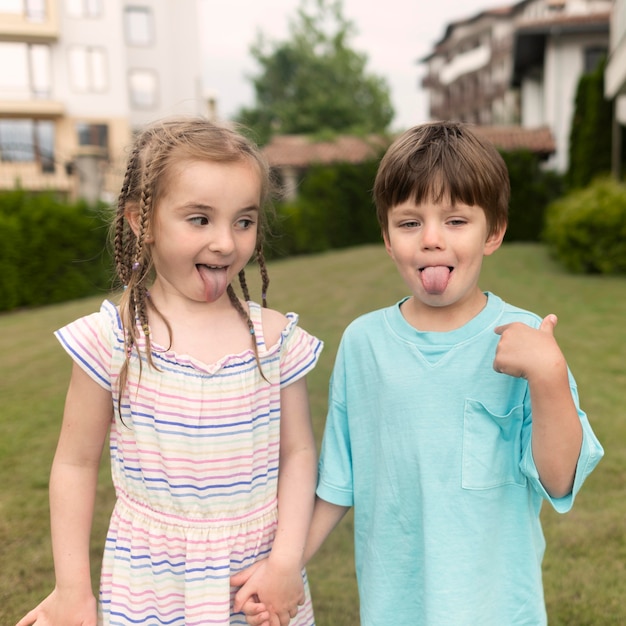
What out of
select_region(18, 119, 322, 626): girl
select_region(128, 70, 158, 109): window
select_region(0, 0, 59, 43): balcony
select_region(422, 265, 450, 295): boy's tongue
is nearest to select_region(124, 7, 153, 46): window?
select_region(128, 70, 158, 109): window

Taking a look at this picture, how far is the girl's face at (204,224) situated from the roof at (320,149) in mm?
23953

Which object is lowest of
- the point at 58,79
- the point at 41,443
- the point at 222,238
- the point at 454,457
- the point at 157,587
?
the point at 41,443

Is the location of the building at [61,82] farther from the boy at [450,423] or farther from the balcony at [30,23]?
the boy at [450,423]

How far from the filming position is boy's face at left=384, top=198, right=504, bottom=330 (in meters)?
1.45

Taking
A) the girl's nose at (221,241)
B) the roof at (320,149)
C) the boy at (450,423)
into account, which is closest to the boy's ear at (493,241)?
the boy at (450,423)

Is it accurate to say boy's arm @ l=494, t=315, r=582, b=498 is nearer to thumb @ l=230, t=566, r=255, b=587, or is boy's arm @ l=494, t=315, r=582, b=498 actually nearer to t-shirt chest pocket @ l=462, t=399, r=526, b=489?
t-shirt chest pocket @ l=462, t=399, r=526, b=489

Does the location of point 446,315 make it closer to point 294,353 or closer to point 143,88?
point 294,353

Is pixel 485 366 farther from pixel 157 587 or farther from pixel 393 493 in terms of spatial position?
pixel 157 587

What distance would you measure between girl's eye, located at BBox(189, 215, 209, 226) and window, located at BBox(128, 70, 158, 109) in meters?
30.0

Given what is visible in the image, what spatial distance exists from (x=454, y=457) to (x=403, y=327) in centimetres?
31

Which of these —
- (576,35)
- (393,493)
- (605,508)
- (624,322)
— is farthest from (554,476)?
(576,35)

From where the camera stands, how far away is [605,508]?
11.8 feet

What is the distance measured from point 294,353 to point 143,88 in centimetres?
3029

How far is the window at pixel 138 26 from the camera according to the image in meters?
28.9
